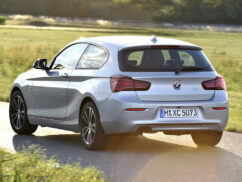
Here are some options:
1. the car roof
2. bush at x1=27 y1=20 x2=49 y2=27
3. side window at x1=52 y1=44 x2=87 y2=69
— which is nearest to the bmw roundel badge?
the car roof

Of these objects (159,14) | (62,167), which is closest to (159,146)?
(62,167)

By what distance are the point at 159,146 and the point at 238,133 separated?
2.32 m

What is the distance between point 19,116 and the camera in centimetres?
1210

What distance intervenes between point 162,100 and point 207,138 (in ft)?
4.75

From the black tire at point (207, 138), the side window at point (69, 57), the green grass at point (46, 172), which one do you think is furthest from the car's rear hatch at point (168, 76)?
the green grass at point (46, 172)

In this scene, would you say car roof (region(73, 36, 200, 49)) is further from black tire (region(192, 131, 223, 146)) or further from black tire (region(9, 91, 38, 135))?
black tire (region(9, 91, 38, 135))

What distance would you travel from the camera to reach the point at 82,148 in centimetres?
1050

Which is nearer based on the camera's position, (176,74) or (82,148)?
(176,74)

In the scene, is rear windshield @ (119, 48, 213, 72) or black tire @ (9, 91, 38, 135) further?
black tire @ (9, 91, 38, 135)

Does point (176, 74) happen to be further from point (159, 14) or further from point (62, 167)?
point (159, 14)

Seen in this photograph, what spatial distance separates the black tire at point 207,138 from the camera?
10599 mm

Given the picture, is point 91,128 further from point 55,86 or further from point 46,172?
point 46,172

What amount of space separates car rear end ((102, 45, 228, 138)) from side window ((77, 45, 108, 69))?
0.39m

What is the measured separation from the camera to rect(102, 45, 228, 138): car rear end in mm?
9578
